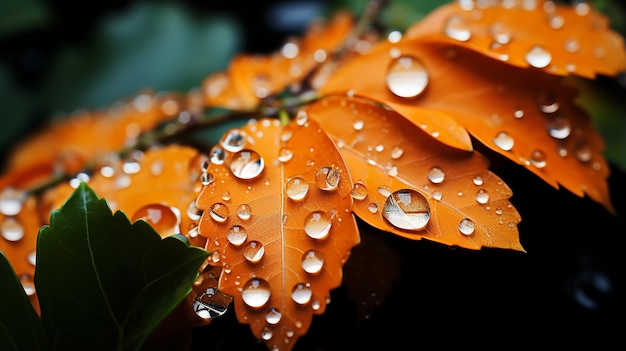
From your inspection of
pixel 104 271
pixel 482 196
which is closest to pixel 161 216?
pixel 104 271

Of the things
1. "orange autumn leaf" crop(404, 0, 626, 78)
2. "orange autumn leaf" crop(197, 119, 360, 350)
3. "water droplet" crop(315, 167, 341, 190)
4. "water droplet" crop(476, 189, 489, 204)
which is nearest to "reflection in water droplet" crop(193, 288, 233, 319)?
"orange autumn leaf" crop(197, 119, 360, 350)

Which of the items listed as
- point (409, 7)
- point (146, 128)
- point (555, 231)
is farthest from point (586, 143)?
point (146, 128)

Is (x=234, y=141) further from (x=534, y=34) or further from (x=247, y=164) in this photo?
(x=534, y=34)

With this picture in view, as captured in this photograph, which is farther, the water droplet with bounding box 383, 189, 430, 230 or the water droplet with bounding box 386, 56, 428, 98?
the water droplet with bounding box 386, 56, 428, 98

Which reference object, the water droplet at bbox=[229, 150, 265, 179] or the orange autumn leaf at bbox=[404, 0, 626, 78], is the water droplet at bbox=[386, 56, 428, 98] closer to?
the orange autumn leaf at bbox=[404, 0, 626, 78]

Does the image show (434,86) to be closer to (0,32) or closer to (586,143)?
(586,143)
